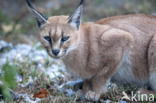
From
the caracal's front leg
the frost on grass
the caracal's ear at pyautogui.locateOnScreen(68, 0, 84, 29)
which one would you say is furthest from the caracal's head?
the frost on grass

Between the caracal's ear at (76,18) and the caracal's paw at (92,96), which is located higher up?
the caracal's ear at (76,18)

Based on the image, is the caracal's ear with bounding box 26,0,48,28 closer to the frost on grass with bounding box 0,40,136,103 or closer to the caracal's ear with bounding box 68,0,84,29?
the caracal's ear with bounding box 68,0,84,29

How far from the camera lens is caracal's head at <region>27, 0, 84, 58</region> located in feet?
15.9

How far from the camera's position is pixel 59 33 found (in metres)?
4.85

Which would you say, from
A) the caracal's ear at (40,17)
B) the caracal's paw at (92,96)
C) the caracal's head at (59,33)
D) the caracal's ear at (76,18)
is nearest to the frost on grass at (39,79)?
the caracal's paw at (92,96)

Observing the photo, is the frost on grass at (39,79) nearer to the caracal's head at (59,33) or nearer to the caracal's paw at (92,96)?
the caracal's paw at (92,96)

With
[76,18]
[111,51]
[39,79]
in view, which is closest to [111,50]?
[111,51]

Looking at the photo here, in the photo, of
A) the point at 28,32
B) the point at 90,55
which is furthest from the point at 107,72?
the point at 28,32

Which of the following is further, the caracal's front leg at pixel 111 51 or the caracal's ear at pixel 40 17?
the caracal's front leg at pixel 111 51

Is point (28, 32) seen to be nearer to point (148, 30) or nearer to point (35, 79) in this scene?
point (35, 79)

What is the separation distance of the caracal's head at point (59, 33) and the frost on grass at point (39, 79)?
0.89m

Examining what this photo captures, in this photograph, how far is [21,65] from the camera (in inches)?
274

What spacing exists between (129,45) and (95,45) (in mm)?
642

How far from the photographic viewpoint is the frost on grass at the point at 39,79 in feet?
17.4
